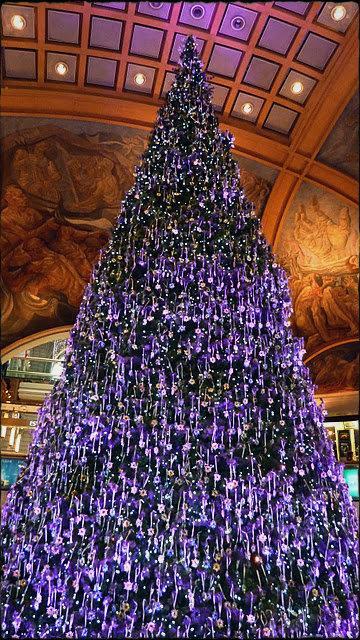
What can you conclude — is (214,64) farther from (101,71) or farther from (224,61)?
(101,71)

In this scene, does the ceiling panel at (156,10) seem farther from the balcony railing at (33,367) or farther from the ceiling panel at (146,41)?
the balcony railing at (33,367)

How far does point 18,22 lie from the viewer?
7938 mm

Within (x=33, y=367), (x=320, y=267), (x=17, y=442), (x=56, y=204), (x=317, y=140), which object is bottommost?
(x=17, y=442)

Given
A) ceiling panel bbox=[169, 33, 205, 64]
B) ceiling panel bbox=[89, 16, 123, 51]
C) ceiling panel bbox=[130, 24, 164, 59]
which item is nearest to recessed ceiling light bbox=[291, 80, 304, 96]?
ceiling panel bbox=[169, 33, 205, 64]

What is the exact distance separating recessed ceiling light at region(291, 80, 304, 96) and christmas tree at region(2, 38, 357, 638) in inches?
237

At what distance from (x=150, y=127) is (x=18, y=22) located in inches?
115

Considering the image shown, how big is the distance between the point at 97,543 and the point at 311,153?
896cm

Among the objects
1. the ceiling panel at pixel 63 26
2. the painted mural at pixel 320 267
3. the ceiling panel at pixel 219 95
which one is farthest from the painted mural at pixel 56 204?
the ceiling panel at pixel 63 26

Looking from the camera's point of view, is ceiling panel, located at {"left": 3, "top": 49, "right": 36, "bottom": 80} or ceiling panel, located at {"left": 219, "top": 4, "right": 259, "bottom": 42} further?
ceiling panel, located at {"left": 3, "top": 49, "right": 36, "bottom": 80}

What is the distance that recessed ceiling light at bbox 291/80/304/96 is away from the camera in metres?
9.09

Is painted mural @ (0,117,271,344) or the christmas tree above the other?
painted mural @ (0,117,271,344)

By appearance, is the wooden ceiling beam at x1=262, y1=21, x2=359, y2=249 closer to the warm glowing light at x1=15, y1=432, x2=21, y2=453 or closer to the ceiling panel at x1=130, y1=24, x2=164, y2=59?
the ceiling panel at x1=130, y1=24, x2=164, y2=59

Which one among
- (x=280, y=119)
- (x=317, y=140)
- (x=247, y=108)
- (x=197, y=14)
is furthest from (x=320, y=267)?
(x=197, y=14)

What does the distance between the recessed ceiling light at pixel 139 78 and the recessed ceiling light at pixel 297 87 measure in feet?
9.24
